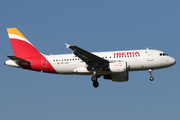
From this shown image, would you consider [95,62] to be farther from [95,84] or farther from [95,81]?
[95,84]

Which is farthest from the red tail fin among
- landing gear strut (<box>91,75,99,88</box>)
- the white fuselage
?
landing gear strut (<box>91,75,99,88</box>)

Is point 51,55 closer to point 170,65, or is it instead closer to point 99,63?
point 99,63

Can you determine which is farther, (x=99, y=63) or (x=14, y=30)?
(x=14, y=30)

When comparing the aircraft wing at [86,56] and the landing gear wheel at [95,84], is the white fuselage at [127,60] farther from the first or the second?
the landing gear wheel at [95,84]

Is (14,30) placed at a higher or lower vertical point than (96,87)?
higher

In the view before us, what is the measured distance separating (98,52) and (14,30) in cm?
Answer: 1407

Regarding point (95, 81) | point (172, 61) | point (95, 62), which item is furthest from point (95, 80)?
point (172, 61)

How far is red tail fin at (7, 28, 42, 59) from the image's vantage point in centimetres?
4872

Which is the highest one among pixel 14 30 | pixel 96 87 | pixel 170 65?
pixel 14 30

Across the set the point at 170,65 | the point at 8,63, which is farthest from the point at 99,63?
the point at 8,63

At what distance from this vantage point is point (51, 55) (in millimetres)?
48375

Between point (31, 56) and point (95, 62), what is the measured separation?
10008 millimetres

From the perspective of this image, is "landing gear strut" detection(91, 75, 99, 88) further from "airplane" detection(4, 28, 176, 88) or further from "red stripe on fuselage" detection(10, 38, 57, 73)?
"red stripe on fuselage" detection(10, 38, 57, 73)

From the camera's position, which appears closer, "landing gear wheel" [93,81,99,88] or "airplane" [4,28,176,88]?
"airplane" [4,28,176,88]
